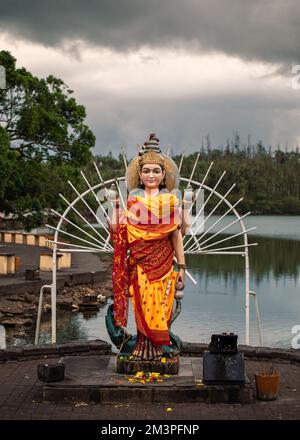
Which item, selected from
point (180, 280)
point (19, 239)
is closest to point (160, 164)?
point (180, 280)

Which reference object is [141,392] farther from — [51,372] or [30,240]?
[30,240]

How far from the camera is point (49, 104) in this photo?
1003 inches

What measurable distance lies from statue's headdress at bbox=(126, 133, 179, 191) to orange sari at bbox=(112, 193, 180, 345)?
12.6 inches

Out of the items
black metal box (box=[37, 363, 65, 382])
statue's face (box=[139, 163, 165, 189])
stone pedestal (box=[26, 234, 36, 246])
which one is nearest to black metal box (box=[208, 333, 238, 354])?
black metal box (box=[37, 363, 65, 382])

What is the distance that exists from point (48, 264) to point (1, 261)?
98.2 inches

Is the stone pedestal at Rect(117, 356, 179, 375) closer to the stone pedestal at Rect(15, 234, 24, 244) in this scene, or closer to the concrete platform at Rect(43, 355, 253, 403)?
the concrete platform at Rect(43, 355, 253, 403)

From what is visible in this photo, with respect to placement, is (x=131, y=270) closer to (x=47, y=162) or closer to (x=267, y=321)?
(x=267, y=321)

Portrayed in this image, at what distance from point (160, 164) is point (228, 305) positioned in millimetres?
15104

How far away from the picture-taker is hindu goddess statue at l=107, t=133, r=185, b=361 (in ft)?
31.4

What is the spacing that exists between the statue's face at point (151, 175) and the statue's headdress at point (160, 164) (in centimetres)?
9

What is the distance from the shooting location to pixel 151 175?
978 centimetres

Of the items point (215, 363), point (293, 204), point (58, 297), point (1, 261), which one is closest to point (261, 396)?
point (215, 363)

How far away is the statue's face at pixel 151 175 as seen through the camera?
32.1 ft

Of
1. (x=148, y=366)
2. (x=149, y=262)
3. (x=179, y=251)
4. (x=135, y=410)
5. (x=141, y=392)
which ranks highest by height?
(x=179, y=251)
